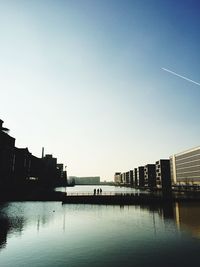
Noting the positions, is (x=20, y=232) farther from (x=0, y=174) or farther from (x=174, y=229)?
(x=0, y=174)

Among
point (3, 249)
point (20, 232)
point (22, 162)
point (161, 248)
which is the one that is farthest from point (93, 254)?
Answer: point (22, 162)

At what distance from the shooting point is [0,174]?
8331 centimetres

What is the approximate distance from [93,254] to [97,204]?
37.4 m

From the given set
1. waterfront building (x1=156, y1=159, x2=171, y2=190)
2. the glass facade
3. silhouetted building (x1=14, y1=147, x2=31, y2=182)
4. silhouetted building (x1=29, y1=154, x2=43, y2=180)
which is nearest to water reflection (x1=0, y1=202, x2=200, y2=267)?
silhouetted building (x1=14, y1=147, x2=31, y2=182)

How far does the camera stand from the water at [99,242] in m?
18.9

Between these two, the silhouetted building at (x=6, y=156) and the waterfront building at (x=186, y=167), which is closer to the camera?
the silhouetted building at (x=6, y=156)

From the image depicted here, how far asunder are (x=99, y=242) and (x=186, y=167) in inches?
4809

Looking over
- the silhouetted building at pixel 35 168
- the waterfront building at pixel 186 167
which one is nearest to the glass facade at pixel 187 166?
the waterfront building at pixel 186 167

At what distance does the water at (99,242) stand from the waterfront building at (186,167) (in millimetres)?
90334

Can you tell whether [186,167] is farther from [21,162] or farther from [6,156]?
[6,156]

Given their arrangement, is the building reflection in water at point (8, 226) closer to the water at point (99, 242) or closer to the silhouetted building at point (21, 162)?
the water at point (99, 242)

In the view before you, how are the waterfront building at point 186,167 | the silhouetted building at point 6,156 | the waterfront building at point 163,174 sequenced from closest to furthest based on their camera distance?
the silhouetted building at point 6,156, the waterfront building at point 186,167, the waterfront building at point 163,174

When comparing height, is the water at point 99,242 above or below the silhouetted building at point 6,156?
below

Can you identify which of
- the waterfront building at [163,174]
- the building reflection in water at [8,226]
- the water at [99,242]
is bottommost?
the water at [99,242]
